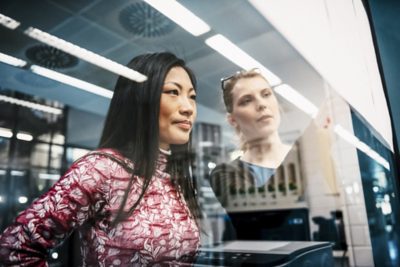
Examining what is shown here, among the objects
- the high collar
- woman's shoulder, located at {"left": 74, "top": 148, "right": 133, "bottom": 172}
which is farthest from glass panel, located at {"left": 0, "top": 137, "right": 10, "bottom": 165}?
the high collar

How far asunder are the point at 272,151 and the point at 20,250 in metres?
0.79

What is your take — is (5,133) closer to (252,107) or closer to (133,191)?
(133,191)

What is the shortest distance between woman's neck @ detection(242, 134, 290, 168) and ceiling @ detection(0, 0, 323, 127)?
0.21m

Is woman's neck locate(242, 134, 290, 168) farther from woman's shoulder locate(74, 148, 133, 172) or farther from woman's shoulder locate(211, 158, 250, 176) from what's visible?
woman's shoulder locate(74, 148, 133, 172)

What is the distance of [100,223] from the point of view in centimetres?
53

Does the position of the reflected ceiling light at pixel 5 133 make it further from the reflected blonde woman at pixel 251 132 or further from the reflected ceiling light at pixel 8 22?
the reflected blonde woman at pixel 251 132

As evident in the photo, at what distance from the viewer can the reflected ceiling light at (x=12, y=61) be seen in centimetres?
50

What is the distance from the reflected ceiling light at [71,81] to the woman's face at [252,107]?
44 cm

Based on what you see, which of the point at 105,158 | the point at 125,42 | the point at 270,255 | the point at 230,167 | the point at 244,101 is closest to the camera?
the point at 105,158

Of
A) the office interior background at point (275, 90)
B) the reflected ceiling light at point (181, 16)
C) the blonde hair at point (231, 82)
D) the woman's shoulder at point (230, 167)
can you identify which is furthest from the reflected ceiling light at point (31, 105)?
the woman's shoulder at point (230, 167)

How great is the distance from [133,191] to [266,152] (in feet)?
1.81

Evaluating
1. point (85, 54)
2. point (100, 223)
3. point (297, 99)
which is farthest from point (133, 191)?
point (297, 99)

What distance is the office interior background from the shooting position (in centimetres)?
50

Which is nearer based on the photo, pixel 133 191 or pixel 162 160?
pixel 133 191
